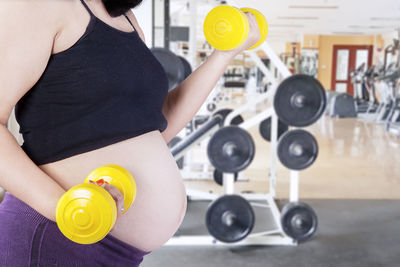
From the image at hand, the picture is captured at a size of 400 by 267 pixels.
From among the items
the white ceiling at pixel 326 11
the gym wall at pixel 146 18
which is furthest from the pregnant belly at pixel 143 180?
the white ceiling at pixel 326 11

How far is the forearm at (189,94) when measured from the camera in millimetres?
721

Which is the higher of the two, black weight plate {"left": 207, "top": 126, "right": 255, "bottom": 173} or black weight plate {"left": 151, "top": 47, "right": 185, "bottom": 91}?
black weight plate {"left": 151, "top": 47, "right": 185, "bottom": 91}

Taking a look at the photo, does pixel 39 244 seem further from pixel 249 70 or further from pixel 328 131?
pixel 249 70

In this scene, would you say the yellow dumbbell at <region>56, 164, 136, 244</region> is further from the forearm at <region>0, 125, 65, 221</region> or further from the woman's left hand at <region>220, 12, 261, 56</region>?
the woman's left hand at <region>220, 12, 261, 56</region>

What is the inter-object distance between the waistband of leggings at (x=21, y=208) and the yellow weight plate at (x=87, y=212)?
0.37 feet

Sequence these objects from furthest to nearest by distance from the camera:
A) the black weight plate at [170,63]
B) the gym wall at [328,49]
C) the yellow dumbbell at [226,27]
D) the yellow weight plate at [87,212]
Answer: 1. the gym wall at [328,49]
2. the black weight plate at [170,63]
3. the yellow dumbbell at [226,27]
4. the yellow weight plate at [87,212]

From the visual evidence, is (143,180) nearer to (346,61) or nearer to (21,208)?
(21,208)

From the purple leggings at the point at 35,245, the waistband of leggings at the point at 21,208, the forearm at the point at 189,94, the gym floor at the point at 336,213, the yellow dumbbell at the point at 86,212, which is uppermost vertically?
the forearm at the point at 189,94

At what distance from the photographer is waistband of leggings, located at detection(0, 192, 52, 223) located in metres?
0.52

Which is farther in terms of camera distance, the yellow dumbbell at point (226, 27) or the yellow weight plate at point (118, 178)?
the yellow dumbbell at point (226, 27)

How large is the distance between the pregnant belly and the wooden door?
1308 centimetres

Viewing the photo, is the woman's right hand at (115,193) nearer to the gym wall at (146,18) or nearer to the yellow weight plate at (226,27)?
the yellow weight plate at (226,27)

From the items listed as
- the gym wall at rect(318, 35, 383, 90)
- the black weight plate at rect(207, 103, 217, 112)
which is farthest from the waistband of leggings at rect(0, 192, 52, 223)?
the gym wall at rect(318, 35, 383, 90)

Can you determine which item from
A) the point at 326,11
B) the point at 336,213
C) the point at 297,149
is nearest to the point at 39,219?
the point at 297,149
